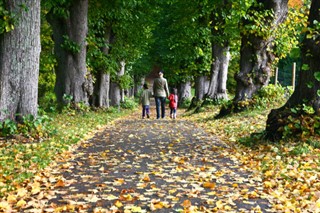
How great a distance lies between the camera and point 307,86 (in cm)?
900

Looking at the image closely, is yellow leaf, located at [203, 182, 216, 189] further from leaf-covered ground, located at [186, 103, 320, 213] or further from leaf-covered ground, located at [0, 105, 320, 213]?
leaf-covered ground, located at [186, 103, 320, 213]

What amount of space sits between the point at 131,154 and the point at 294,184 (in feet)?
11.6

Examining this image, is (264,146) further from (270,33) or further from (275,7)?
(275,7)

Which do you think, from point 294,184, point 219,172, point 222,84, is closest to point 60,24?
point 222,84

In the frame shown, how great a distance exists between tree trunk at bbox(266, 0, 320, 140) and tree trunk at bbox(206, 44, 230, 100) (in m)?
14.5

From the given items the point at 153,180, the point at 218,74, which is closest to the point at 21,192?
the point at 153,180

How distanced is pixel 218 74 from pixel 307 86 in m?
15.2

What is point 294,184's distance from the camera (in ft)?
20.0

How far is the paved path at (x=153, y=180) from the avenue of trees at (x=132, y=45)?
216 cm

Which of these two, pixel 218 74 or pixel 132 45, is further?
pixel 132 45

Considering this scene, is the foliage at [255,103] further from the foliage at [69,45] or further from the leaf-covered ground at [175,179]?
the foliage at [69,45]

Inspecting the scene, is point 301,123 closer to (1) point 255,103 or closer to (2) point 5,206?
(2) point 5,206

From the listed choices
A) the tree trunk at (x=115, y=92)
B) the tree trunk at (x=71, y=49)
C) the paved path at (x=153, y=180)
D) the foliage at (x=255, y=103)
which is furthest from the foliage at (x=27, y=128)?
the tree trunk at (x=115, y=92)

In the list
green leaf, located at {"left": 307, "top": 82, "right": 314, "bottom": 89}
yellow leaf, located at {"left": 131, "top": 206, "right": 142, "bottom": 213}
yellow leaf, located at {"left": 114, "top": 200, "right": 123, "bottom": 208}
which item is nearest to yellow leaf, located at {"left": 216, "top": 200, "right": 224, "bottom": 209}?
yellow leaf, located at {"left": 131, "top": 206, "right": 142, "bottom": 213}
